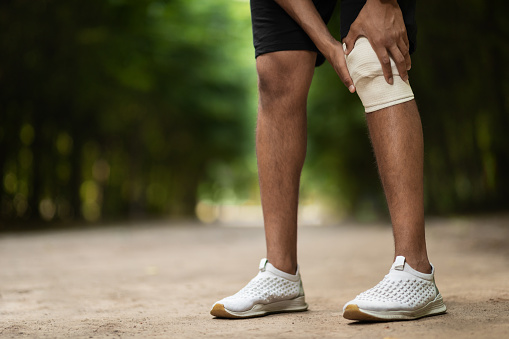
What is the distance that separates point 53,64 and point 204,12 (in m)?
5.56

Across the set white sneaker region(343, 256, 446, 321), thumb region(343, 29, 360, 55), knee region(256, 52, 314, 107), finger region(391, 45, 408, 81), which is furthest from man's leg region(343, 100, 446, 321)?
knee region(256, 52, 314, 107)

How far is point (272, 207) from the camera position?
2.53 metres

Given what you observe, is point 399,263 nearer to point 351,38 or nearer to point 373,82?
point 373,82

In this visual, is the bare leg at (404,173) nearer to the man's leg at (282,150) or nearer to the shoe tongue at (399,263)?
the shoe tongue at (399,263)

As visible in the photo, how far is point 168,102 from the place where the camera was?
60.5 feet

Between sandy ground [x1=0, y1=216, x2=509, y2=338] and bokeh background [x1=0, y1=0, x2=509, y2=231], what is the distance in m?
2.32

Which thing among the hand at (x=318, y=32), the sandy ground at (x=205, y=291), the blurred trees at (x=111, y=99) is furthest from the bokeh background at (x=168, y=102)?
the hand at (x=318, y=32)

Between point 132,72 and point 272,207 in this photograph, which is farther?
point 132,72

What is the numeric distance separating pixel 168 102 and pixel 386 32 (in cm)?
1650

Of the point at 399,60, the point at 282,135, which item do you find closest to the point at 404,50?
the point at 399,60

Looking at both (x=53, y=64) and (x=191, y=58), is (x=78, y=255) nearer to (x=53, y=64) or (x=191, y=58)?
(x=53, y=64)

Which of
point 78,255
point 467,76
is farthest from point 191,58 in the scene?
→ point 78,255

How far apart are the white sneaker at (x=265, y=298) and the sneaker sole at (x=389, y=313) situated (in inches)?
15.4

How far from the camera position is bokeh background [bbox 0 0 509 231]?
11.1 metres
